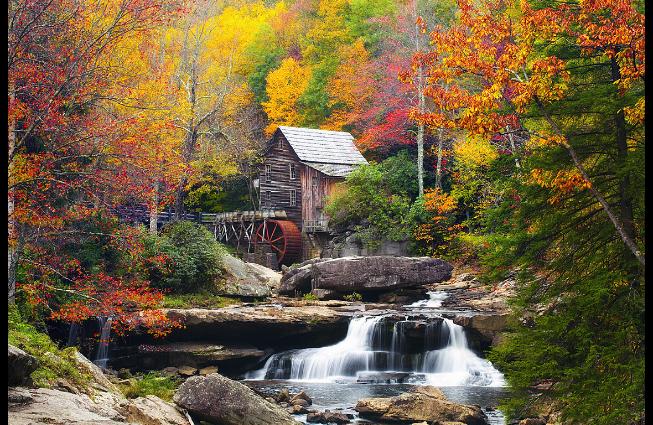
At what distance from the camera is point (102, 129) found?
13234 mm

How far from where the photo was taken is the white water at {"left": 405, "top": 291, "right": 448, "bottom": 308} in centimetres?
2431

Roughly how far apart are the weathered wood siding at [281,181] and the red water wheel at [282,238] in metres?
1.40

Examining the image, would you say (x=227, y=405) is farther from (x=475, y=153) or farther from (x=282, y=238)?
(x=282, y=238)

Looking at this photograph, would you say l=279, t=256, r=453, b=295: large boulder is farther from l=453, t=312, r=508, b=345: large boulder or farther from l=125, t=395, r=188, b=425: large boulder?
l=125, t=395, r=188, b=425: large boulder

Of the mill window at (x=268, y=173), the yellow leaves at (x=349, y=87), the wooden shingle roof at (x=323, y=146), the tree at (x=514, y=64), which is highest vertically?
the yellow leaves at (x=349, y=87)

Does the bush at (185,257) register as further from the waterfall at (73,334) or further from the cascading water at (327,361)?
the cascading water at (327,361)

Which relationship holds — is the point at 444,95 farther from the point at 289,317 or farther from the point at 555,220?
the point at 289,317

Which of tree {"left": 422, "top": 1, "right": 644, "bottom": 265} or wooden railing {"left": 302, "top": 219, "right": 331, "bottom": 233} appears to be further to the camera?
wooden railing {"left": 302, "top": 219, "right": 331, "bottom": 233}

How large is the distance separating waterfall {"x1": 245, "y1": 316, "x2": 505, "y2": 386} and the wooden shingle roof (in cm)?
1837

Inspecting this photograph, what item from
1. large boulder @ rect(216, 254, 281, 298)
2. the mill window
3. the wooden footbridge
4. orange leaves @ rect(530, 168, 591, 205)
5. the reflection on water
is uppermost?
the mill window

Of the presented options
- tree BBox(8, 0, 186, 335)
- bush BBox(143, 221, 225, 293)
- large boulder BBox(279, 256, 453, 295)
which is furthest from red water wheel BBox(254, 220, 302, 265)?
tree BBox(8, 0, 186, 335)

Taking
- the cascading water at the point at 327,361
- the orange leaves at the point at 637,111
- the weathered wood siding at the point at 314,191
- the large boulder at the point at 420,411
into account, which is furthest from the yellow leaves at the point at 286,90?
the orange leaves at the point at 637,111

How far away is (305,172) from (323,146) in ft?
5.58

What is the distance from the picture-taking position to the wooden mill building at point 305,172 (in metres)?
38.2
